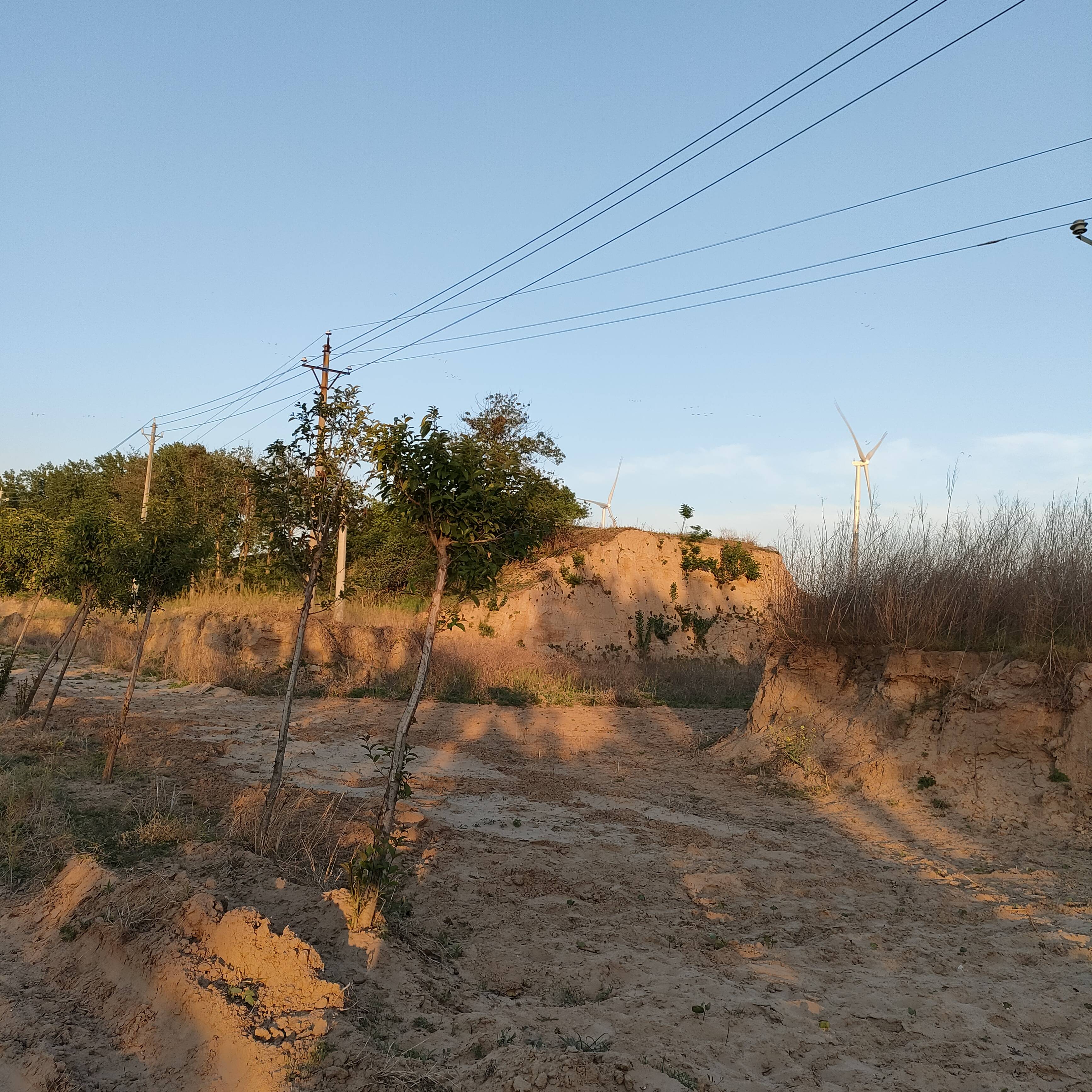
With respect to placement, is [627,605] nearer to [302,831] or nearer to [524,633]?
[524,633]

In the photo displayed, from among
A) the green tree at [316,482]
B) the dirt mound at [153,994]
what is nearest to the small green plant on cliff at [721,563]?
the green tree at [316,482]

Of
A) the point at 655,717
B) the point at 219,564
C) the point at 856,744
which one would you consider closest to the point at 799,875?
the point at 856,744

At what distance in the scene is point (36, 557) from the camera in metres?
14.9

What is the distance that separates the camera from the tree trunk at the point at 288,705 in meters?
7.04

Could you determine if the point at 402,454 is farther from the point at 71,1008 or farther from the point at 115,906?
the point at 71,1008

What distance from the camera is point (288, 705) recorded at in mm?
7203

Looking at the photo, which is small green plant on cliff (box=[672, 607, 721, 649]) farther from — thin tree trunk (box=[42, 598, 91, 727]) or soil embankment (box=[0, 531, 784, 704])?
thin tree trunk (box=[42, 598, 91, 727])

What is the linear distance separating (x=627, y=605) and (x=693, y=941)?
23007mm

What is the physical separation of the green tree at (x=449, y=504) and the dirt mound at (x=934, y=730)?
6.63m

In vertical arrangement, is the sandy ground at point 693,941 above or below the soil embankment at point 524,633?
below

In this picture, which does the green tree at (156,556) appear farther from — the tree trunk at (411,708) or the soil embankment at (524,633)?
the soil embankment at (524,633)

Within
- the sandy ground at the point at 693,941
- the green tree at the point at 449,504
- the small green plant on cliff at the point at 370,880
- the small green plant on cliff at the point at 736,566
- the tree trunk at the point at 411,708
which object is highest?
the small green plant on cliff at the point at 736,566

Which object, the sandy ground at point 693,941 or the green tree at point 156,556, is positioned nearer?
the sandy ground at point 693,941

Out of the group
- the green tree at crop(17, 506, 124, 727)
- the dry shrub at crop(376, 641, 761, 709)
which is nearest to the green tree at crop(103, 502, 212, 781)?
the green tree at crop(17, 506, 124, 727)
